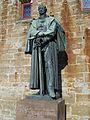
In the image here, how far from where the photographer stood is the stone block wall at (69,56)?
7055 millimetres

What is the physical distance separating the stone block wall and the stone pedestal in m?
2.01

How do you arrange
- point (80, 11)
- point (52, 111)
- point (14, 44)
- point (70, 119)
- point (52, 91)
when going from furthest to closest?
point (14, 44) → point (80, 11) → point (70, 119) → point (52, 91) → point (52, 111)

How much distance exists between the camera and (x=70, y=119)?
7.00 m

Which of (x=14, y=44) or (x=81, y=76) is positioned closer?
(x=81, y=76)

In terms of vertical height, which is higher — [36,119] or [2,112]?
[36,119]

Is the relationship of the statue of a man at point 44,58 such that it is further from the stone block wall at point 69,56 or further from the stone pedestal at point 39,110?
the stone block wall at point 69,56

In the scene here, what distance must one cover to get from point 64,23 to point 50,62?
244 centimetres

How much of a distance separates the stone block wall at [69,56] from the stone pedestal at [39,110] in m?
2.01

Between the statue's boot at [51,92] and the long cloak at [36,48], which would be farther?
the long cloak at [36,48]

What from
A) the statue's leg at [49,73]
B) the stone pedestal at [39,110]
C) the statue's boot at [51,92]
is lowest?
the stone pedestal at [39,110]

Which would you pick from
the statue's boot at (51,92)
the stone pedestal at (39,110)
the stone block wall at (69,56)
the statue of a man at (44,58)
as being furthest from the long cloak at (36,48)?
the stone block wall at (69,56)

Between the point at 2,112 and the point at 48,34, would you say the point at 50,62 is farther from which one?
the point at 2,112

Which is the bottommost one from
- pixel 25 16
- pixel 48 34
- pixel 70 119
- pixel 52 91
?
pixel 70 119

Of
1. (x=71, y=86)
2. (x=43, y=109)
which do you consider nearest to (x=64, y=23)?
(x=71, y=86)
